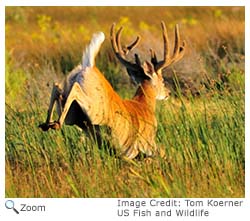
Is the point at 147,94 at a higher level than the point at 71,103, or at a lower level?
higher

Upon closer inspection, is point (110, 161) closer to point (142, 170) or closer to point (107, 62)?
point (142, 170)

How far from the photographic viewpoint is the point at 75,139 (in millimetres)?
9156

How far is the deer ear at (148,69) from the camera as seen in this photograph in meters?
9.57

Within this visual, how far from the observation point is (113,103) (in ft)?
28.4

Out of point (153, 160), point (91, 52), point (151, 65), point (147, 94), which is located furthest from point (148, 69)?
point (91, 52)

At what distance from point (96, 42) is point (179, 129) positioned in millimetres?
1249

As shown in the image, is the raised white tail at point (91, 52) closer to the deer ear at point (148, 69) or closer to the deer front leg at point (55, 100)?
the deer front leg at point (55, 100)

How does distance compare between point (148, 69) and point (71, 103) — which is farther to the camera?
point (148, 69)

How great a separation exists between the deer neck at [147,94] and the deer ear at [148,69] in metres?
0.11

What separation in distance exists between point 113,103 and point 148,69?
1.07 m

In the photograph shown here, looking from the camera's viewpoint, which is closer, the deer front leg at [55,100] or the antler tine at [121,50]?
the deer front leg at [55,100]

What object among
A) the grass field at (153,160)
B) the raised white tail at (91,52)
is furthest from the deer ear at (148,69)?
the raised white tail at (91,52)
